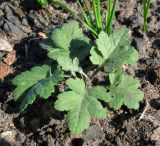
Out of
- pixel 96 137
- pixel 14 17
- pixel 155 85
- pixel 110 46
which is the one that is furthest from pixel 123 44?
pixel 14 17

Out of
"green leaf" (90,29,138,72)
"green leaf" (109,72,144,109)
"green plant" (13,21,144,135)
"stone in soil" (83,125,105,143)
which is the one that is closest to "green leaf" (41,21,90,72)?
"green plant" (13,21,144,135)

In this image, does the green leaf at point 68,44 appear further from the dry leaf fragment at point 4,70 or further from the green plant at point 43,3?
the green plant at point 43,3

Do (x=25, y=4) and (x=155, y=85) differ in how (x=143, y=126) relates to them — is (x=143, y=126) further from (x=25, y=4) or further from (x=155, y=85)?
(x=25, y=4)

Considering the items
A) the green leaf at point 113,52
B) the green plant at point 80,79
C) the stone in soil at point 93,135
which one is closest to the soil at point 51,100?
the stone in soil at point 93,135

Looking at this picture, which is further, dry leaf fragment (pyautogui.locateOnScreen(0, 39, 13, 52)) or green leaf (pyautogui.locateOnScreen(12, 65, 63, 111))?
dry leaf fragment (pyautogui.locateOnScreen(0, 39, 13, 52))

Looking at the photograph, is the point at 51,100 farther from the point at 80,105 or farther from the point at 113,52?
the point at 113,52

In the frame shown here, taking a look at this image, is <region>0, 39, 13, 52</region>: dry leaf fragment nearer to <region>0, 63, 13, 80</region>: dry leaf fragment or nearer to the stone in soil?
<region>0, 63, 13, 80</region>: dry leaf fragment

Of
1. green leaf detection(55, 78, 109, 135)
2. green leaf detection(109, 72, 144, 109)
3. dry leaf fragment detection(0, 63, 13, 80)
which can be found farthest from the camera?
dry leaf fragment detection(0, 63, 13, 80)
